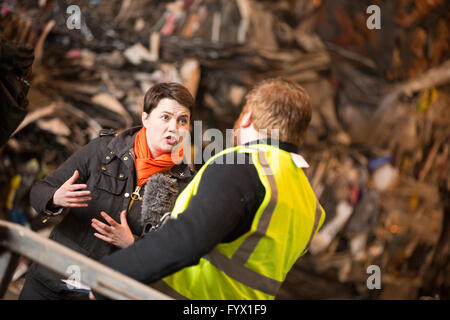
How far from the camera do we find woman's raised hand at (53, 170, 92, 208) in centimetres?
131

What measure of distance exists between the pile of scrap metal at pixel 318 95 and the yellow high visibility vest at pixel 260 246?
1.86 m

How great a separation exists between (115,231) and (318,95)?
9.60 feet

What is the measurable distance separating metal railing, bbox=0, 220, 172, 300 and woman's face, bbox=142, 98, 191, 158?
0.40m

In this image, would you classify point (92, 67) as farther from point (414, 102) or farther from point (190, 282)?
point (414, 102)

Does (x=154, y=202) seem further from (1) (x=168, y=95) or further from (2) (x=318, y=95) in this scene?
(2) (x=318, y=95)

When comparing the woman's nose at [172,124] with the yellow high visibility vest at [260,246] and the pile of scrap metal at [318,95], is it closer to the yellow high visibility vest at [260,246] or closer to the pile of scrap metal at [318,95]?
the yellow high visibility vest at [260,246]

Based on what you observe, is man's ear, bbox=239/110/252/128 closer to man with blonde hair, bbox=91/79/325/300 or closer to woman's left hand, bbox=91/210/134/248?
man with blonde hair, bbox=91/79/325/300

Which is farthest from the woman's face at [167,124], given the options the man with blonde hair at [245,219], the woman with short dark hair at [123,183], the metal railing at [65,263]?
the metal railing at [65,263]

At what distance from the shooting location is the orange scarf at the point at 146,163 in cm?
141

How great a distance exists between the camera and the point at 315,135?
13.3 ft

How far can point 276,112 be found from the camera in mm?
1396

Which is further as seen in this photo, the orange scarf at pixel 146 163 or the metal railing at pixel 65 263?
the orange scarf at pixel 146 163
